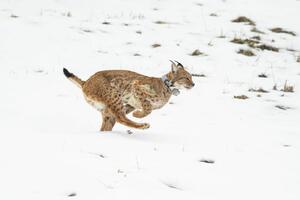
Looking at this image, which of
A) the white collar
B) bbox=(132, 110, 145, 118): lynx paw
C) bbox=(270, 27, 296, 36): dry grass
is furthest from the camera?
Result: bbox=(270, 27, 296, 36): dry grass

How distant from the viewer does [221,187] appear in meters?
4.68

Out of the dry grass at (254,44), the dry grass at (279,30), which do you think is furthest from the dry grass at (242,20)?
the dry grass at (254,44)

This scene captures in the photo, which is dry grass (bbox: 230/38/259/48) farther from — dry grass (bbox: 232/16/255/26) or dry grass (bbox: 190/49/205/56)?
dry grass (bbox: 232/16/255/26)

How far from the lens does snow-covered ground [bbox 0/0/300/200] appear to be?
457cm

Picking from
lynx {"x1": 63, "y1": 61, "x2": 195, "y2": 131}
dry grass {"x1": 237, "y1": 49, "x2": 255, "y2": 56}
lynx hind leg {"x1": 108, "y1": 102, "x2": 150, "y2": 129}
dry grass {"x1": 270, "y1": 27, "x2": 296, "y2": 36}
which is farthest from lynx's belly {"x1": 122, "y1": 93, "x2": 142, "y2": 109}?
dry grass {"x1": 270, "y1": 27, "x2": 296, "y2": 36}

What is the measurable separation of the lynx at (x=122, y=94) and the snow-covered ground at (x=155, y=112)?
0.30m

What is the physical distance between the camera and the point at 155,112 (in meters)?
7.96

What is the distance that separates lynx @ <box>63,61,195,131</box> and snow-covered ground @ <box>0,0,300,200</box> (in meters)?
0.30

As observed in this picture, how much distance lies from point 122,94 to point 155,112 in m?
1.47

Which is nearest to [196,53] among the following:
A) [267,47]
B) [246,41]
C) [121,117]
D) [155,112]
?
[246,41]

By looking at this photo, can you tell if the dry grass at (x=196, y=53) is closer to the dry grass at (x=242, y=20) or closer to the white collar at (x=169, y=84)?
the dry grass at (x=242, y=20)

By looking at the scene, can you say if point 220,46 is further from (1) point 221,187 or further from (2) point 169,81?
(1) point 221,187

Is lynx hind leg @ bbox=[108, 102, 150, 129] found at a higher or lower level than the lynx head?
lower

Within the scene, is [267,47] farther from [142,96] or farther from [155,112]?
[142,96]
